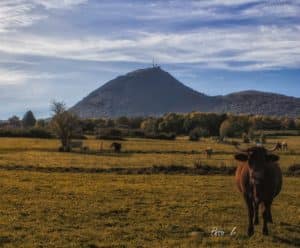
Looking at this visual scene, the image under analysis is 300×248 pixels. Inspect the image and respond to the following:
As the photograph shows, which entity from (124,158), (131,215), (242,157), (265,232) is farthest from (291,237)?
(124,158)

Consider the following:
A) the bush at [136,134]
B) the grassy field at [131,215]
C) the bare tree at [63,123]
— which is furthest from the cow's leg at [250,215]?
the bush at [136,134]

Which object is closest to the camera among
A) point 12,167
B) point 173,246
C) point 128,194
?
point 173,246

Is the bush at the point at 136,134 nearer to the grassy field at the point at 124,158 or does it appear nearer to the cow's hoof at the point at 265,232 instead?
the grassy field at the point at 124,158

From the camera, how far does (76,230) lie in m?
16.2

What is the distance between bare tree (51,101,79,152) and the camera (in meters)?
80.7

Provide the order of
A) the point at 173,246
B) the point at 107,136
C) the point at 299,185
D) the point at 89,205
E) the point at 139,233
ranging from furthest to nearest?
the point at 107,136 → the point at 299,185 → the point at 89,205 → the point at 139,233 → the point at 173,246

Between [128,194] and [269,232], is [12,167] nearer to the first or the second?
[128,194]

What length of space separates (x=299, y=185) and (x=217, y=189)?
21.8 ft

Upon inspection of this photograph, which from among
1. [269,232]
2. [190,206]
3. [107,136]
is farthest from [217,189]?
[107,136]

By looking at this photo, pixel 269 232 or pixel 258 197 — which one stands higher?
pixel 258 197

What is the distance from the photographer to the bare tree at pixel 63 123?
8069 centimetres

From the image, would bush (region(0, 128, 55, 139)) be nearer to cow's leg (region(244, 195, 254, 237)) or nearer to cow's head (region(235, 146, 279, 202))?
cow's leg (region(244, 195, 254, 237))

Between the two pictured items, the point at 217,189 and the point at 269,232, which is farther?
the point at 217,189

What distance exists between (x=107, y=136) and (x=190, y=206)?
88289mm
